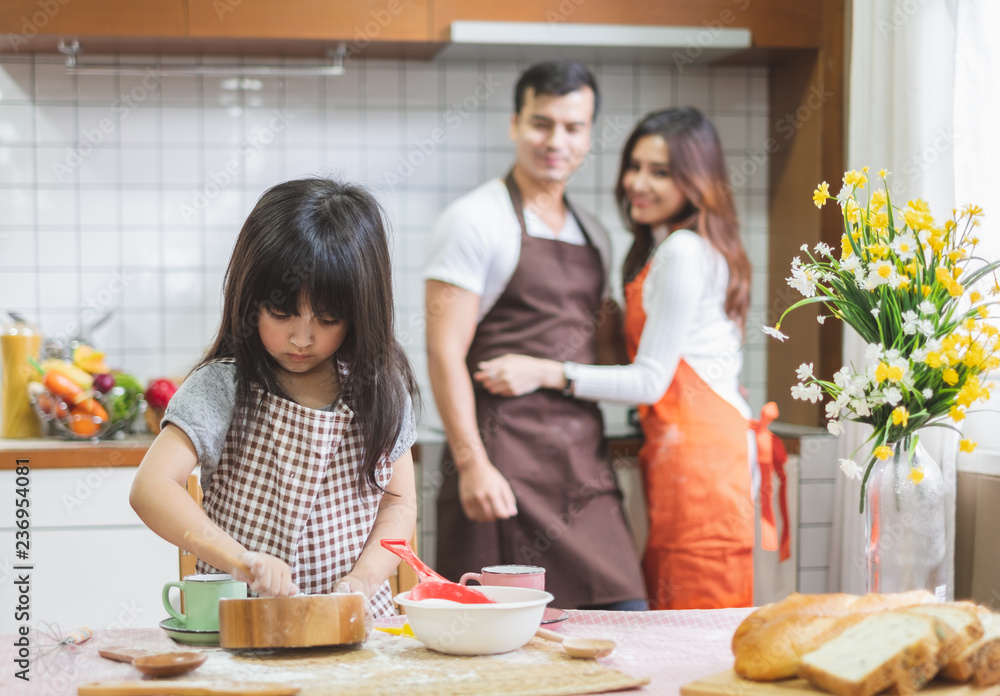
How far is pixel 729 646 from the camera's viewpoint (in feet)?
2.97

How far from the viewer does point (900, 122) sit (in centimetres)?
183

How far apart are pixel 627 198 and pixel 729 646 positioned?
4.15ft

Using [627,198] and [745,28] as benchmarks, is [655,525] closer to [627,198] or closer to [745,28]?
[627,198]

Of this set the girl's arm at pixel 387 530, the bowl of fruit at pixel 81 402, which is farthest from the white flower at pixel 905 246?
the bowl of fruit at pixel 81 402

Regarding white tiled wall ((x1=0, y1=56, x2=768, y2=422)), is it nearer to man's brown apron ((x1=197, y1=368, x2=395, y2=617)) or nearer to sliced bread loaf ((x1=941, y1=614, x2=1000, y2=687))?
man's brown apron ((x1=197, y1=368, x2=395, y2=617))

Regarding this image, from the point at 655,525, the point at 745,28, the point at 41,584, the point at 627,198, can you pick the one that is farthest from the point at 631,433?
the point at 41,584

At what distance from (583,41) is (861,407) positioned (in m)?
1.42

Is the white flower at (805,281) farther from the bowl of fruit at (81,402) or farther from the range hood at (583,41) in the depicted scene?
the bowl of fruit at (81,402)

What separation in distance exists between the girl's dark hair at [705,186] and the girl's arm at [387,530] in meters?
0.93

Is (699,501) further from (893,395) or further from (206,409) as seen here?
(206,409)

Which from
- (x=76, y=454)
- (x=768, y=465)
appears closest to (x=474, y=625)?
(x=768, y=465)

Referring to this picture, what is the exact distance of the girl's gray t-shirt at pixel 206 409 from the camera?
1014 millimetres

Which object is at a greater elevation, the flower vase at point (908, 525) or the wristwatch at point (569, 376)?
the wristwatch at point (569, 376)

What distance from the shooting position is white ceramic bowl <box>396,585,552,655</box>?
2.68ft
